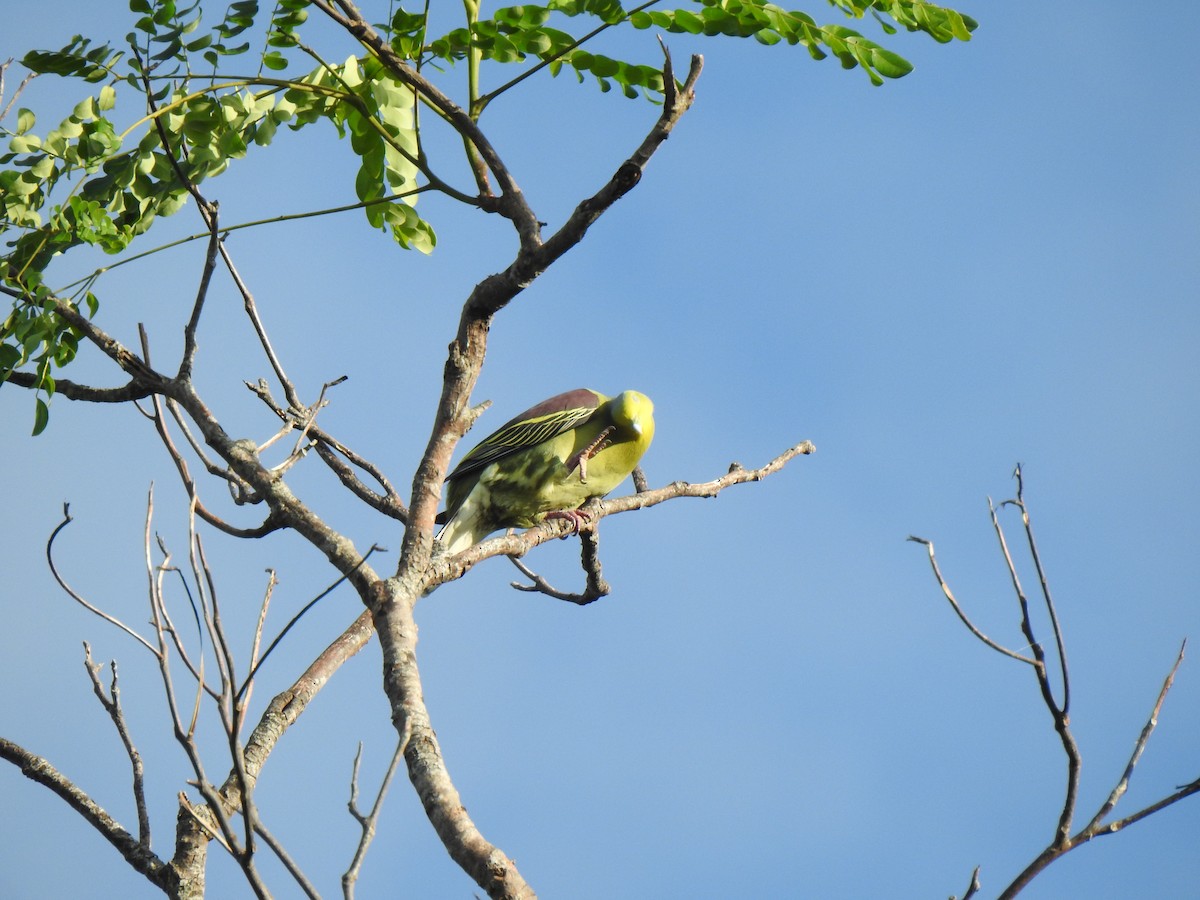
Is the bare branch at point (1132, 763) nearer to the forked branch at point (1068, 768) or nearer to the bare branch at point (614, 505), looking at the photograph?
the forked branch at point (1068, 768)

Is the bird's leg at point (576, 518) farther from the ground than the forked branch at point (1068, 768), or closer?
farther from the ground

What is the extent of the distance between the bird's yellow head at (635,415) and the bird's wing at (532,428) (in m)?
0.22

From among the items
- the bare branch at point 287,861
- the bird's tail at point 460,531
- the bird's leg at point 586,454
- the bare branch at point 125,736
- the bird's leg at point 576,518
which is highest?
the bird's leg at point 586,454

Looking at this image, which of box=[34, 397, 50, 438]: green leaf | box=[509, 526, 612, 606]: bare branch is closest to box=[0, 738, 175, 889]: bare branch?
box=[34, 397, 50, 438]: green leaf

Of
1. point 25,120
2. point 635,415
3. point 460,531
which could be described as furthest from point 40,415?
point 635,415

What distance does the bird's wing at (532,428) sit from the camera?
254 inches

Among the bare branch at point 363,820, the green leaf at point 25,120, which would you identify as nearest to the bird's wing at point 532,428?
the green leaf at point 25,120

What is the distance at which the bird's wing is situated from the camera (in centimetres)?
646

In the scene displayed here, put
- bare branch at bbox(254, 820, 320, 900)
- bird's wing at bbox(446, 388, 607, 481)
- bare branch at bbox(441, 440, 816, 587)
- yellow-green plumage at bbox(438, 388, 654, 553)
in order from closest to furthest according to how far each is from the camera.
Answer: bare branch at bbox(254, 820, 320, 900)
bare branch at bbox(441, 440, 816, 587)
yellow-green plumage at bbox(438, 388, 654, 553)
bird's wing at bbox(446, 388, 607, 481)

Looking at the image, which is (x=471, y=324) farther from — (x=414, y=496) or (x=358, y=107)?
(x=358, y=107)

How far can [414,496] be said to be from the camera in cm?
393

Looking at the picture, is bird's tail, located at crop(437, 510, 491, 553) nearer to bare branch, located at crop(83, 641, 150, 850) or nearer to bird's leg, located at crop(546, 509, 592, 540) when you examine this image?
bird's leg, located at crop(546, 509, 592, 540)

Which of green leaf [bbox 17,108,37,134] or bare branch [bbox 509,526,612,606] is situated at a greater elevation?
green leaf [bbox 17,108,37,134]

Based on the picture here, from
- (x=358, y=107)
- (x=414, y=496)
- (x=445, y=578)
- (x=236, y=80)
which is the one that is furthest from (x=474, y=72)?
(x=445, y=578)
